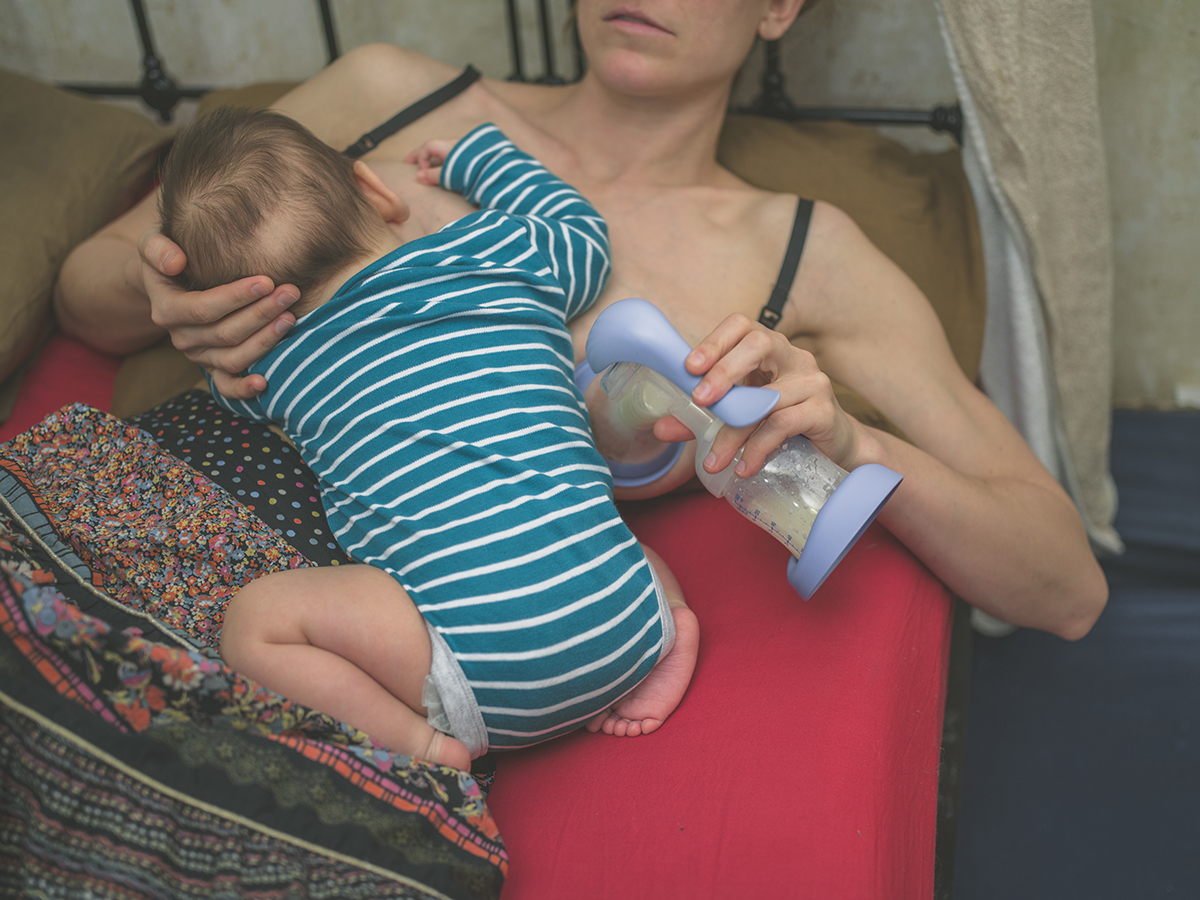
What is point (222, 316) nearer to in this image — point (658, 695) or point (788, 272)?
point (658, 695)

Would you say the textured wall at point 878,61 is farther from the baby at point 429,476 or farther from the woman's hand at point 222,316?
the woman's hand at point 222,316

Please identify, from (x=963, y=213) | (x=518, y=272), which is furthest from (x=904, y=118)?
(x=518, y=272)

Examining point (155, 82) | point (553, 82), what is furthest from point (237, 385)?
point (155, 82)

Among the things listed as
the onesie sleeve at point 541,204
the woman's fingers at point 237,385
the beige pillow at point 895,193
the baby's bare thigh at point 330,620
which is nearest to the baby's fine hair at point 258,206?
the woman's fingers at point 237,385

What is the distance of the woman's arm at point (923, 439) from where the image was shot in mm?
860

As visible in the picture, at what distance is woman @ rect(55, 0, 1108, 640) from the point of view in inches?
41.2

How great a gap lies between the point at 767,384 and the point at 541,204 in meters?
0.42

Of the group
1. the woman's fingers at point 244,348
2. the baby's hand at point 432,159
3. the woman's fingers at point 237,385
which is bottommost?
the woman's fingers at point 237,385

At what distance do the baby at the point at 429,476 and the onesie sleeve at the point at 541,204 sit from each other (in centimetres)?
2

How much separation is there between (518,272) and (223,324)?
1.10ft

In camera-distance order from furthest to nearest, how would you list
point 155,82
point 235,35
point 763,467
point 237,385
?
1. point 235,35
2. point 155,82
3. point 237,385
4. point 763,467

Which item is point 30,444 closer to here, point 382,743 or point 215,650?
point 215,650

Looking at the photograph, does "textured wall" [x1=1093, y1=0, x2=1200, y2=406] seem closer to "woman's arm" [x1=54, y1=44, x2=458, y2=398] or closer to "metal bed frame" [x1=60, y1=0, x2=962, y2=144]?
"metal bed frame" [x1=60, y1=0, x2=962, y2=144]

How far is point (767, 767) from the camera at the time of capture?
0.85 meters
